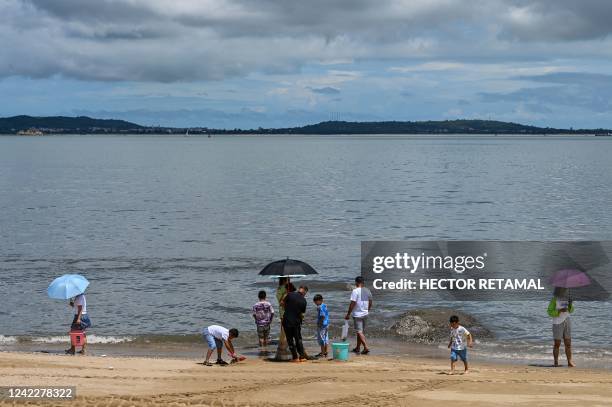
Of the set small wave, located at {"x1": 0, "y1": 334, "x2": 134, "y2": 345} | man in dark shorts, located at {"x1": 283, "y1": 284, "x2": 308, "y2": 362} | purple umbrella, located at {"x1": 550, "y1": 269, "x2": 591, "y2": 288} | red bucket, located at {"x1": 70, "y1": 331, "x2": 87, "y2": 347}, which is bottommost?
small wave, located at {"x1": 0, "y1": 334, "x2": 134, "y2": 345}

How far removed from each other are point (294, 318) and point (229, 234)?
29.5 metres

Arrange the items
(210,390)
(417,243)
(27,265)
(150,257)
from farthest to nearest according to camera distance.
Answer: (417,243)
(150,257)
(27,265)
(210,390)

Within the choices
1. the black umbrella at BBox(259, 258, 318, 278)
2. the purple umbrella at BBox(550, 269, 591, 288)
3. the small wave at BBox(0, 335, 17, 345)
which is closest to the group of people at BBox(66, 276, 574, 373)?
the black umbrella at BBox(259, 258, 318, 278)

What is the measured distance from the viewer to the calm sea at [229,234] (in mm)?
26625

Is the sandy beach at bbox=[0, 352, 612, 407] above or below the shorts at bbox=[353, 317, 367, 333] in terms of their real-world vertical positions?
below

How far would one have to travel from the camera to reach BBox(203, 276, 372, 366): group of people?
61.7 feet

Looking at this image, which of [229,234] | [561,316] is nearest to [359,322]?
[561,316]

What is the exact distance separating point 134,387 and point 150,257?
78.8 ft

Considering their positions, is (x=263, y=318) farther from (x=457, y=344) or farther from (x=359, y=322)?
(x=457, y=344)

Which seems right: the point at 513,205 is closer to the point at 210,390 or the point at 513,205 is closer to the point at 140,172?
the point at 210,390

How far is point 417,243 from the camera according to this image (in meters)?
46.0

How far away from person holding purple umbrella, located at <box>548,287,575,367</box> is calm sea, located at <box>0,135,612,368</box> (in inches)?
77.3

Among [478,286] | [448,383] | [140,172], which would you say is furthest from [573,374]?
[140,172]

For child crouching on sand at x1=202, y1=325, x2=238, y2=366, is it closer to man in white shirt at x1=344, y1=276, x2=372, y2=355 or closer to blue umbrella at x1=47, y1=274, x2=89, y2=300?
man in white shirt at x1=344, y1=276, x2=372, y2=355
